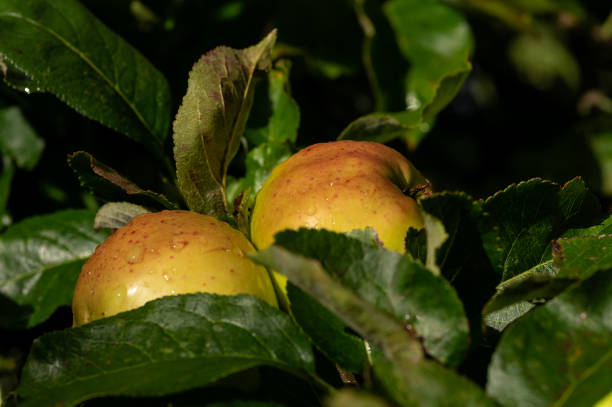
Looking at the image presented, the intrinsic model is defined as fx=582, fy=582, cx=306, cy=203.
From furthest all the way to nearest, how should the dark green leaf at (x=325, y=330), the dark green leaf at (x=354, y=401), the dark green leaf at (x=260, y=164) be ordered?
the dark green leaf at (x=260, y=164) → the dark green leaf at (x=325, y=330) → the dark green leaf at (x=354, y=401)

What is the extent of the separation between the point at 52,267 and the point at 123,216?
1.10 feet

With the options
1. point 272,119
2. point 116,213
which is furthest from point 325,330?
point 272,119

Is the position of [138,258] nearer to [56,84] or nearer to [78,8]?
[56,84]

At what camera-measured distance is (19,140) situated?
1297 millimetres

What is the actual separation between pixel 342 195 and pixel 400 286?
17 centimetres

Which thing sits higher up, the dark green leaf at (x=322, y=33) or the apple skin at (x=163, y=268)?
the apple skin at (x=163, y=268)

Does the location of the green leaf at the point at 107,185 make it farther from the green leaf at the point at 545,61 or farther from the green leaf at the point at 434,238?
the green leaf at the point at 545,61

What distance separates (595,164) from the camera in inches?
84.0

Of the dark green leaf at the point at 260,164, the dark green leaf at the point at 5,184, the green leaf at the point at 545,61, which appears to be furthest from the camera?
the green leaf at the point at 545,61

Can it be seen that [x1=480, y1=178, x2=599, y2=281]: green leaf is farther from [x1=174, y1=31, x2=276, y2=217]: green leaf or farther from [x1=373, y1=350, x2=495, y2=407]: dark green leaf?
[x1=174, y1=31, x2=276, y2=217]: green leaf

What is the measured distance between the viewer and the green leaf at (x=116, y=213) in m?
0.79

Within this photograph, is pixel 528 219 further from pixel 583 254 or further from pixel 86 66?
pixel 86 66

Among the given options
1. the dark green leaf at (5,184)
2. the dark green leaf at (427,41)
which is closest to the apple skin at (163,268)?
the dark green leaf at (5,184)

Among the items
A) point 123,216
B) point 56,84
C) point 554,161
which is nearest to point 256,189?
point 123,216
